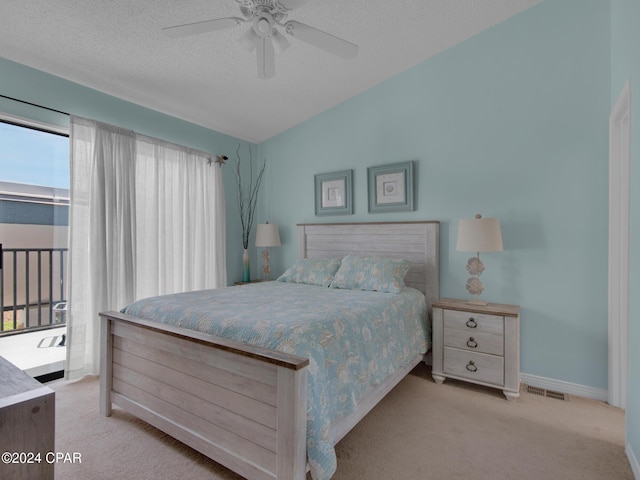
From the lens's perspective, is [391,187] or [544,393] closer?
[544,393]

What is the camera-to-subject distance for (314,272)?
3.40 metres

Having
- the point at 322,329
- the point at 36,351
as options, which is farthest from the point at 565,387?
the point at 36,351

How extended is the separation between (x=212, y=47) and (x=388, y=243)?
2356 mm

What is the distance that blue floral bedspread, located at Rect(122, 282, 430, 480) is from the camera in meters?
1.55

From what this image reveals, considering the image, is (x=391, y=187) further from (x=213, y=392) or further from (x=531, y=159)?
(x=213, y=392)

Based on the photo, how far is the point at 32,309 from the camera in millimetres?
3059

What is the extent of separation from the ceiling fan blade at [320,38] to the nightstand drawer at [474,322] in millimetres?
2086

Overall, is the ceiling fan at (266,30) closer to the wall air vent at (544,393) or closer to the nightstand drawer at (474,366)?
→ the nightstand drawer at (474,366)

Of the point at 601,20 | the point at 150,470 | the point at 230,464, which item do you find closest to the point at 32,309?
A: the point at 150,470

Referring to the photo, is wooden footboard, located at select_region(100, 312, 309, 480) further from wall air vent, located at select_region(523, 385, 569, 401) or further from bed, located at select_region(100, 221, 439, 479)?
wall air vent, located at select_region(523, 385, 569, 401)

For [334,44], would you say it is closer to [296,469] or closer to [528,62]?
[528,62]

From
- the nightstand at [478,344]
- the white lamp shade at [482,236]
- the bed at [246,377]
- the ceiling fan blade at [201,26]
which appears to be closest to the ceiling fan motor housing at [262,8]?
the ceiling fan blade at [201,26]

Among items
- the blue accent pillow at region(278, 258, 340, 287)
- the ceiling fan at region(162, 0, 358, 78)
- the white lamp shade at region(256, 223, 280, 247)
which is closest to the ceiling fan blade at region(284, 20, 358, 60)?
the ceiling fan at region(162, 0, 358, 78)

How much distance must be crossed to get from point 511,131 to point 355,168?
1548 millimetres
